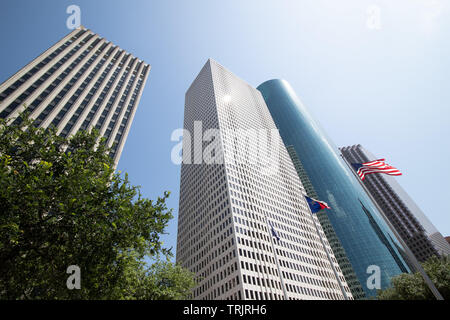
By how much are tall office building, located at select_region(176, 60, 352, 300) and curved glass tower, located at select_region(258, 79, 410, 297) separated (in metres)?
41.9

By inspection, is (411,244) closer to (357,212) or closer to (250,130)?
(357,212)

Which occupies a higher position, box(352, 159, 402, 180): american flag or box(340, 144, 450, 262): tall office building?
box(340, 144, 450, 262): tall office building

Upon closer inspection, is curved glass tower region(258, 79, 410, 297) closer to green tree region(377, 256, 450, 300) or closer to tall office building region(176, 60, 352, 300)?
tall office building region(176, 60, 352, 300)

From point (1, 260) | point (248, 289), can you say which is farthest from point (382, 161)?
point (248, 289)

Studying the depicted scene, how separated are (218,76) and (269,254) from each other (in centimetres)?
11384

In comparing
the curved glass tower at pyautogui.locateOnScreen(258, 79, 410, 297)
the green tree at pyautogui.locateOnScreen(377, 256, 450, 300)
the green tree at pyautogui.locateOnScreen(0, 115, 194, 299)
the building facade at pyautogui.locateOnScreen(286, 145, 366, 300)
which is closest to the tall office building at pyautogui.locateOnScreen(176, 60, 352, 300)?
the green tree at pyautogui.locateOnScreen(377, 256, 450, 300)

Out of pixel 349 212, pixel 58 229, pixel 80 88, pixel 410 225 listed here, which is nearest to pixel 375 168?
pixel 58 229

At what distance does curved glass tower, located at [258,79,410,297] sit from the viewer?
121188mm

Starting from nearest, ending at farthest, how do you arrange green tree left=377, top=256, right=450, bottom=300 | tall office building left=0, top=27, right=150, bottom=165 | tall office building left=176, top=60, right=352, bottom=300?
green tree left=377, top=256, right=450, bottom=300 < tall office building left=0, top=27, right=150, bottom=165 < tall office building left=176, top=60, right=352, bottom=300

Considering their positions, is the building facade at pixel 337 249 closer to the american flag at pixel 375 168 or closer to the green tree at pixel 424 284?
the green tree at pixel 424 284

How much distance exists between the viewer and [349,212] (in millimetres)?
145250

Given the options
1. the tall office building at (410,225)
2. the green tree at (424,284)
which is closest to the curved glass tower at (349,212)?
the tall office building at (410,225)

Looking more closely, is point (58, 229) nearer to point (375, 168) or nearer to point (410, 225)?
point (375, 168)

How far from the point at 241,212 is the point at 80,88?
196 feet
